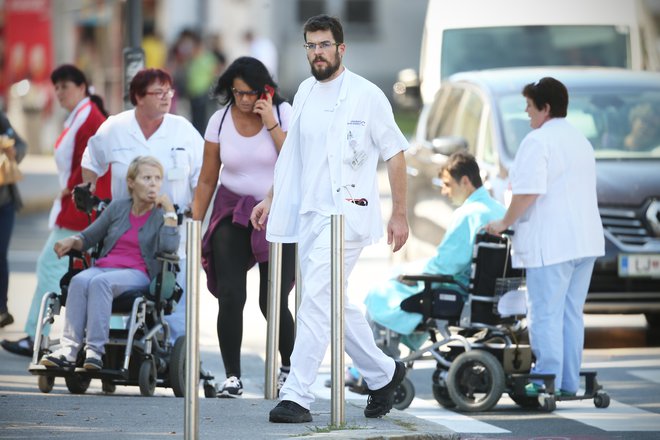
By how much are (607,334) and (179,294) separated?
455 cm

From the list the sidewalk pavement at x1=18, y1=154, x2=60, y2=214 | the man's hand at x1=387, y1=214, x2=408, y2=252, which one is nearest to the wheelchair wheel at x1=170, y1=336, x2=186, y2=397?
the man's hand at x1=387, y1=214, x2=408, y2=252

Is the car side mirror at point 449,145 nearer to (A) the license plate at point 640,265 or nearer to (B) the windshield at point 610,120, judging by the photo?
(B) the windshield at point 610,120

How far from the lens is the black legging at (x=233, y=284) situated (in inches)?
393

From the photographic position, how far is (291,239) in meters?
8.66

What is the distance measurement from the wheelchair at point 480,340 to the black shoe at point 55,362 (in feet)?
6.55

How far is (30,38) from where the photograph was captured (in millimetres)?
34250

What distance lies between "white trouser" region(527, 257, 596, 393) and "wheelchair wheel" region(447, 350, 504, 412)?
298 mm

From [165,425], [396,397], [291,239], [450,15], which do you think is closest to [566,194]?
[396,397]

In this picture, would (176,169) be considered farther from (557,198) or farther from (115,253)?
(557,198)

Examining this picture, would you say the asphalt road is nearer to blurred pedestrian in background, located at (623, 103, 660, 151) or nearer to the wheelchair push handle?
the wheelchair push handle

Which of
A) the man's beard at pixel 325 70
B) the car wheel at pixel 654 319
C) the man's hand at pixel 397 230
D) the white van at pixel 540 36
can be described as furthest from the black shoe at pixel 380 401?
the white van at pixel 540 36

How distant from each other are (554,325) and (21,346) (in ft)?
13.5

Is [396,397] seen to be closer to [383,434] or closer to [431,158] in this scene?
[383,434]

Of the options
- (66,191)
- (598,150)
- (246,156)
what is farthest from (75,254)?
(598,150)
